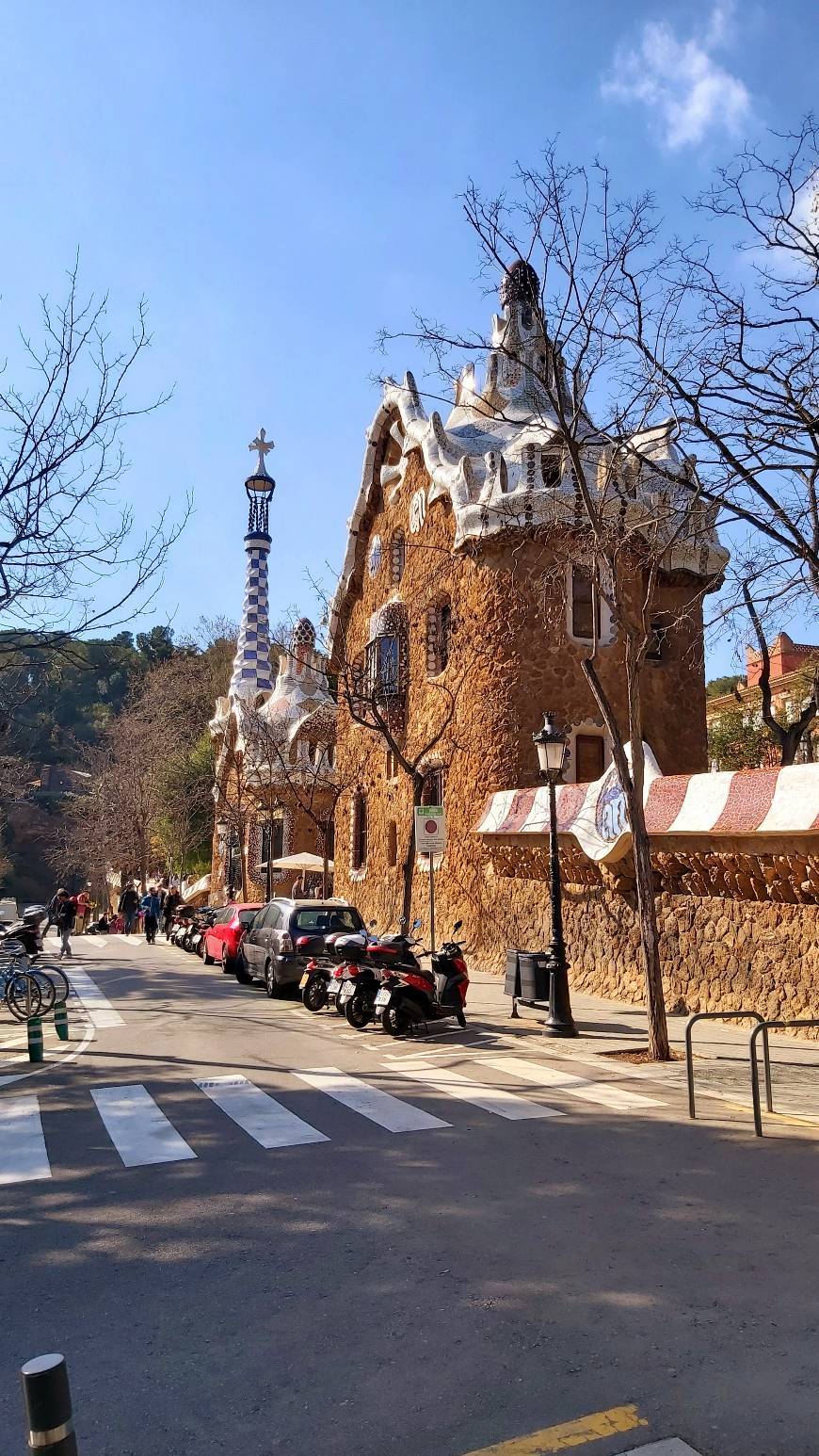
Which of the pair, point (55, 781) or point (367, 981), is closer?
point (367, 981)

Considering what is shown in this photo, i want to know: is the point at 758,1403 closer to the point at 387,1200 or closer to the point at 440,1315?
the point at 440,1315

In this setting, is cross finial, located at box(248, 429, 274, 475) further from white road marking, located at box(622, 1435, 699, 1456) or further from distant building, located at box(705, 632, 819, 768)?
white road marking, located at box(622, 1435, 699, 1456)

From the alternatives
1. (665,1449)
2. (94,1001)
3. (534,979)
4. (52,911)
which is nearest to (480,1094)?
(534,979)

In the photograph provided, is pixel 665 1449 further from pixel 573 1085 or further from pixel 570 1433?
pixel 573 1085

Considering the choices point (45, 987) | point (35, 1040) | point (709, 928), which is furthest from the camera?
point (709, 928)

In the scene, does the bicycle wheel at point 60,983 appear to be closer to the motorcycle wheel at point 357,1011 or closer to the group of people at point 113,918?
the motorcycle wheel at point 357,1011

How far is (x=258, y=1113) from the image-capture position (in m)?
7.58

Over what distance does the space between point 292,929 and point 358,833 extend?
13.1 meters

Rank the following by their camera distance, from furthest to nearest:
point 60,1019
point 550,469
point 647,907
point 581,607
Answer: point 581,607, point 550,469, point 60,1019, point 647,907

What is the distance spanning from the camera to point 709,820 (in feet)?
41.7

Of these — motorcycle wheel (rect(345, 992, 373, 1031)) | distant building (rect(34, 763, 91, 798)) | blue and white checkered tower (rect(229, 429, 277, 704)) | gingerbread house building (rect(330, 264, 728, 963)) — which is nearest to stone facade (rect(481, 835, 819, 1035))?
gingerbread house building (rect(330, 264, 728, 963))

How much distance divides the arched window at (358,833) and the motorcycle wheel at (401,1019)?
16069mm

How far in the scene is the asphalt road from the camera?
133 inches

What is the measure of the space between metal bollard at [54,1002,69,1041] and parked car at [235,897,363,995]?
4.17m
